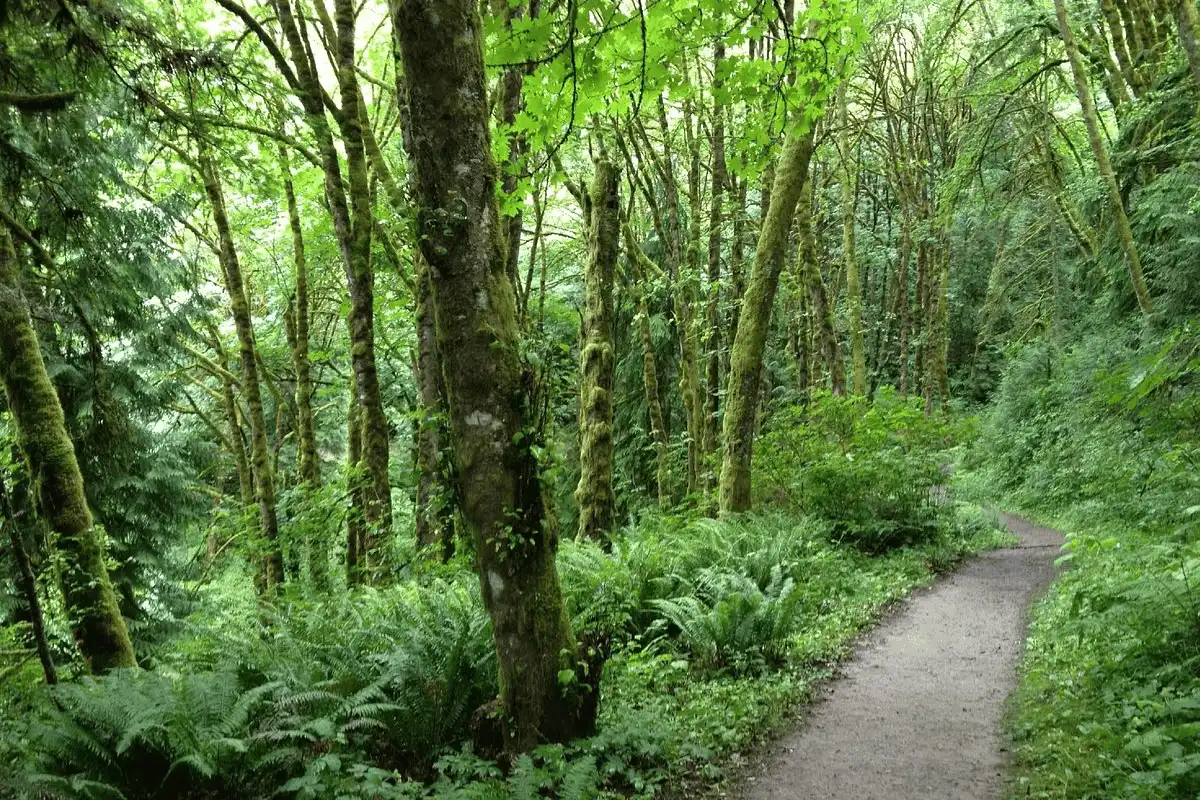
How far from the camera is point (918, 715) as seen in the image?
527 centimetres

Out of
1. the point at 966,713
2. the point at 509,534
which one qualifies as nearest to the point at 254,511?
the point at 509,534

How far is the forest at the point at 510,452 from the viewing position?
4.01 m

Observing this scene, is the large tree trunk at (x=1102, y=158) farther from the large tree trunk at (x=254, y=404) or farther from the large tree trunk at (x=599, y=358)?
the large tree trunk at (x=254, y=404)

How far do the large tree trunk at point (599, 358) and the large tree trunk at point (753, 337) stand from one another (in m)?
1.90

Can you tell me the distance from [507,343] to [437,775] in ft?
9.24

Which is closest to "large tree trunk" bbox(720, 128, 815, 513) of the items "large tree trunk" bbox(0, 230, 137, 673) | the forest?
the forest

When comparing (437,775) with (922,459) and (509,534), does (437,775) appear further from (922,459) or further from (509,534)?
(922,459)

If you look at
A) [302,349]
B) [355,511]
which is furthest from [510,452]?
[302,349]

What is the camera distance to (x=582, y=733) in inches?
172

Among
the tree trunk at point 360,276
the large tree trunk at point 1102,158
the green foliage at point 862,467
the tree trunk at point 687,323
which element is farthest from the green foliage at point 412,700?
the large tree trunk at point 1102,158

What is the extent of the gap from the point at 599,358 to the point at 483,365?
5.39m

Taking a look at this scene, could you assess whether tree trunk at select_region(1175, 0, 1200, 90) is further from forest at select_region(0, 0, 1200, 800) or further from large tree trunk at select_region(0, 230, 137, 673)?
large tree trunk at select_region(0, 230, 137, 673)

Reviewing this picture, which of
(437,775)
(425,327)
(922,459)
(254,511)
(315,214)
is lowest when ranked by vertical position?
(437,775)

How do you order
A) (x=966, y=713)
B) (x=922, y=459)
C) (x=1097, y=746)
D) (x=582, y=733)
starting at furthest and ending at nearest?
(x=922, y=459) < (x=966, y=713) < (x=582, y=733) < (x=1097, y=746)
